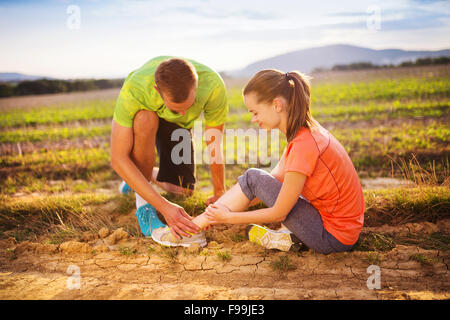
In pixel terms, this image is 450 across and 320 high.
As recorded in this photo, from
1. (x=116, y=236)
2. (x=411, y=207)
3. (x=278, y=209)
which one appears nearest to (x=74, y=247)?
(x=116, y=236)

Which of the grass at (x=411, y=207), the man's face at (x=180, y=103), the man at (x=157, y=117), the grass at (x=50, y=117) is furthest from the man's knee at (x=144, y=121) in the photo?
the grass at (x=50, y=117)

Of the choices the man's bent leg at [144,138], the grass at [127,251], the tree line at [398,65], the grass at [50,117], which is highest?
the tree line at [398,65]

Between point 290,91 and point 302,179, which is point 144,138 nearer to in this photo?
point 290,91

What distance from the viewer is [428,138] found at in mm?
5180

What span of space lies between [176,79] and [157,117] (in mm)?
695

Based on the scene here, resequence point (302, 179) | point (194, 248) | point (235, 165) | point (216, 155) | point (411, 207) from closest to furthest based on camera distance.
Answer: point (302, 179) < point (194, 248) < point (411, 207) < point (216, 155) < point (235, 165)

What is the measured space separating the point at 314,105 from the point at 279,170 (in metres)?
7.97

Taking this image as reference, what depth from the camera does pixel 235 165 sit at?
202 inches

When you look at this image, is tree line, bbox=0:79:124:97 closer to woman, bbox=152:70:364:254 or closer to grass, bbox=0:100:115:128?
grass, bbox=0:100:115:128

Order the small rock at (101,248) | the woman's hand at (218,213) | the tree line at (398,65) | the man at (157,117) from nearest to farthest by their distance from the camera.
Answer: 1. the woman's hand at (218,213)
2. the man at (157,117)
3. the small rock at (101,248)
4. the tree line at (398,65)

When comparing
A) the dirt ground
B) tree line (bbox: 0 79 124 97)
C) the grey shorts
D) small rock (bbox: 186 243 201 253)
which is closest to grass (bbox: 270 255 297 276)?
the dirt ground

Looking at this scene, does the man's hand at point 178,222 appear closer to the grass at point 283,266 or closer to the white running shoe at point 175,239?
the white running shoe at point 175,239

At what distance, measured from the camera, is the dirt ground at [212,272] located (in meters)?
2.08

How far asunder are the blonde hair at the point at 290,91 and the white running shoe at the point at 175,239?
1227mm
